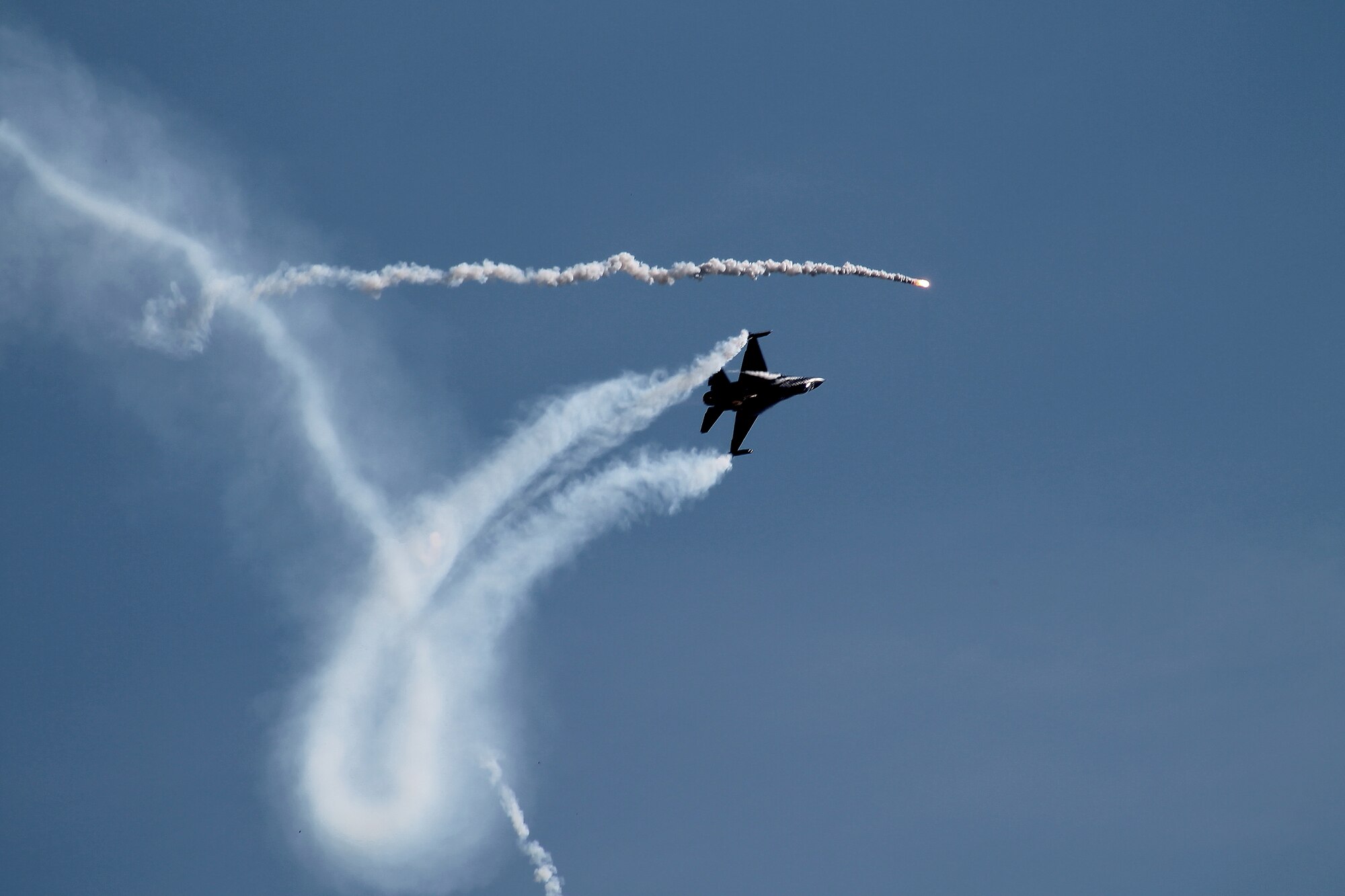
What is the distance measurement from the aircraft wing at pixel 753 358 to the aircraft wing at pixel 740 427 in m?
2.41

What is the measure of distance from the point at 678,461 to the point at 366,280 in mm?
20660

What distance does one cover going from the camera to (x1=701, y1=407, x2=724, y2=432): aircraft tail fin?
3152 inches

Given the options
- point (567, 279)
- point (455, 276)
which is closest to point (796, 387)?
point (567, 279)

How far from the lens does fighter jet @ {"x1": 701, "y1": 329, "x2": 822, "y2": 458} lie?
79.4 m

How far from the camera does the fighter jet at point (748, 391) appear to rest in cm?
7944

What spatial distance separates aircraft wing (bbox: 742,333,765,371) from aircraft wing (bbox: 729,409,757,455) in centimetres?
241

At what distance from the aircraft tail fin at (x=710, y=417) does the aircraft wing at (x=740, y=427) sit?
2.02 m

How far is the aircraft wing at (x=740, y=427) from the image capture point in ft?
270

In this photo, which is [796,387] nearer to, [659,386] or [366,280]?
[659,386]

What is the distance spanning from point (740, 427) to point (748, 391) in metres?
3.26

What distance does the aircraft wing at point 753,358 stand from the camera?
81688 mm

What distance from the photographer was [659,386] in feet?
272

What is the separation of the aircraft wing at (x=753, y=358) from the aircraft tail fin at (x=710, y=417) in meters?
3.14

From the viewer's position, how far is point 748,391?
3162 inches
